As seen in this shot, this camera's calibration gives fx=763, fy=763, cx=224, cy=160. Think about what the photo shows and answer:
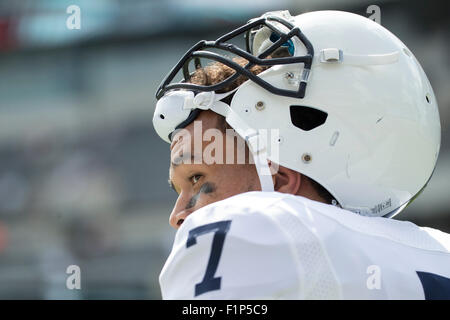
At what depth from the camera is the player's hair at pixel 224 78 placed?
1.67 meters

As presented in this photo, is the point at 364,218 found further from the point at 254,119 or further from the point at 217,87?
the point at 217,87

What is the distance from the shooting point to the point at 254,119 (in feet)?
5.41

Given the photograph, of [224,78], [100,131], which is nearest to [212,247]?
[224,78]

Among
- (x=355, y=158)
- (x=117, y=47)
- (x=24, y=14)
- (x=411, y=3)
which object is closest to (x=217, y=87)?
(x=355, y=158)

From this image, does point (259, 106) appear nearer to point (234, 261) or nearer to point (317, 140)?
point (317, 140)

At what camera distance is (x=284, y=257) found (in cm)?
129

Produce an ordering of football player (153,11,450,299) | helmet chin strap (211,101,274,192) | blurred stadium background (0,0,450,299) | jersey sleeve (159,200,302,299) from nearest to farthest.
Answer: jersey sleeve (159,200,302,299) < football player (153,11,450,299) < helmet chin strap (211,101,274,192) < blurred stadium background (0,0,450,299)

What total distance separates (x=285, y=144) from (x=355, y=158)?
15cm

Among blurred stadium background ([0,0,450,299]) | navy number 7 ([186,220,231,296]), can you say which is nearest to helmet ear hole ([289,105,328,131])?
navy number 7 ([186,220,231,296])

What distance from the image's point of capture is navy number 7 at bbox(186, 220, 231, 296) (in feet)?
4.23

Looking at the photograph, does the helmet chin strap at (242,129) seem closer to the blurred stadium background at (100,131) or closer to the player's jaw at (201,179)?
the player's jaw at (201,179)

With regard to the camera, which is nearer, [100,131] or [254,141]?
[254,141]

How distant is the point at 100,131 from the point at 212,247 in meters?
7.93

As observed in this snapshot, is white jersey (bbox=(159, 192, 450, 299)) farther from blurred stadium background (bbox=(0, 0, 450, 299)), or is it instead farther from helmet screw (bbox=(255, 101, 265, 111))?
blurred stadium background (bbox=(0, 0, 450, 299))
